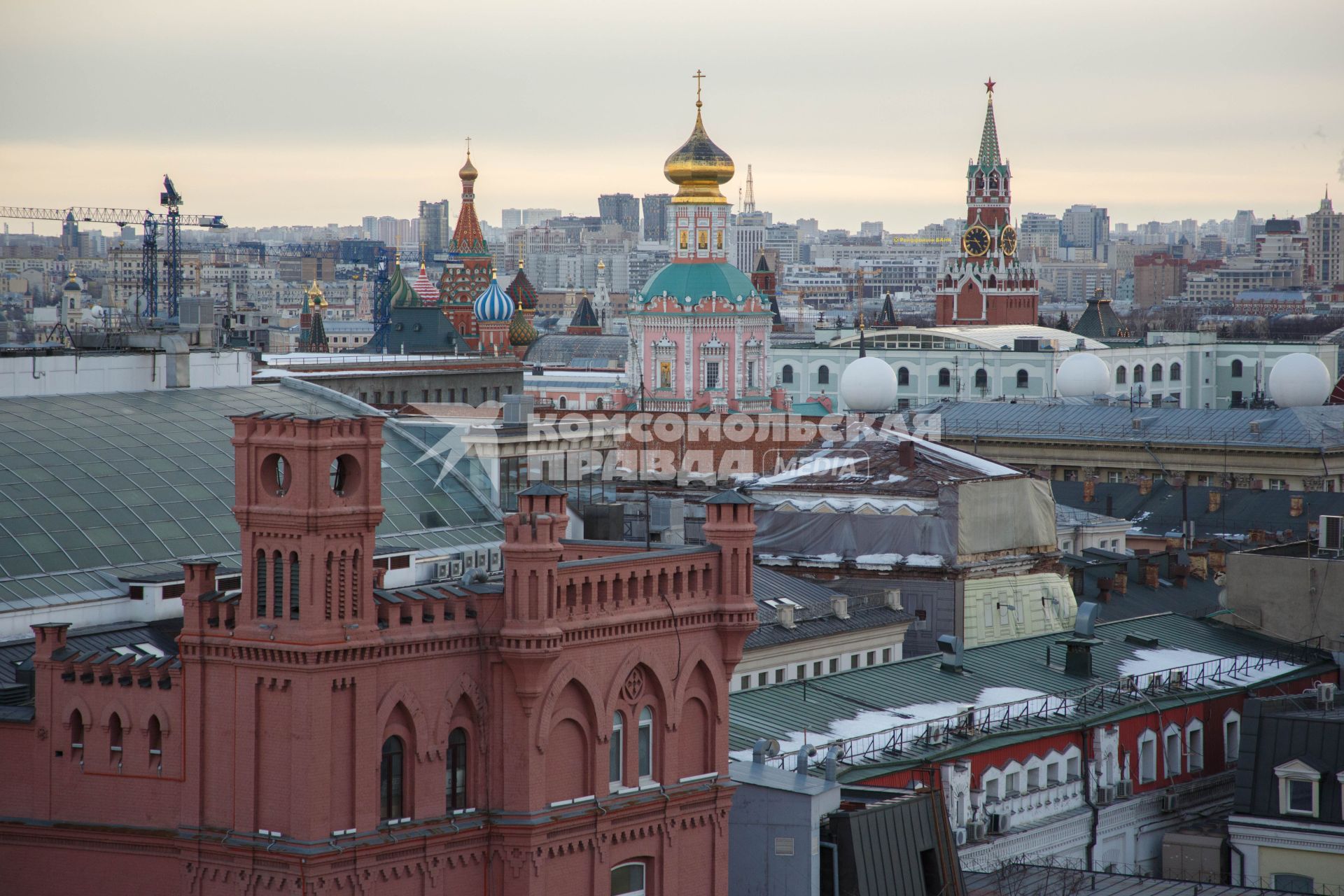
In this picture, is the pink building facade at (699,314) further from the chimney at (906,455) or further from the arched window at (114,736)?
the arched window at (114,736)

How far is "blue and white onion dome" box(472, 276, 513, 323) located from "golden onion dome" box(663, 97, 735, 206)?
4716cm

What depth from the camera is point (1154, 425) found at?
96.9 metres

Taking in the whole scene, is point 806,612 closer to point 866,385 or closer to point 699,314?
point 866,385

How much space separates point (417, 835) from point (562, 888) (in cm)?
234

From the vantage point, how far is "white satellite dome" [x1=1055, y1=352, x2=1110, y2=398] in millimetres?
112062

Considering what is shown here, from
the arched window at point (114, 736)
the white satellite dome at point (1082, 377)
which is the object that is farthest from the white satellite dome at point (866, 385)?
the arched window at point (114, 736)

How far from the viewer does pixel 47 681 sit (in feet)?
96.5

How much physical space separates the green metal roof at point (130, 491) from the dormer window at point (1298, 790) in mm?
15025

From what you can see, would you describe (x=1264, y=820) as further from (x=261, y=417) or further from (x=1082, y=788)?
(x=261, y=417)

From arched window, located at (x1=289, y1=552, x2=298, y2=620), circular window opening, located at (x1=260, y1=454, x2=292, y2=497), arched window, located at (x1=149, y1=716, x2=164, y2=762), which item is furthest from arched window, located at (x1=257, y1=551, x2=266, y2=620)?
arched window, located at (x1=149, y1=716, x2=164, y2=762)

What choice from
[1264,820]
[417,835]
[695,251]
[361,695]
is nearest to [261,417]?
[361,695]

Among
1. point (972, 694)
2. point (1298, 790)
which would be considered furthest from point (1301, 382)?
point (1298, 790)

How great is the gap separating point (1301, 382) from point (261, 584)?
8147 centimetres

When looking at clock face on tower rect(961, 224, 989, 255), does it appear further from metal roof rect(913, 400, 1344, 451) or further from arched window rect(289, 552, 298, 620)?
arched window rect(289, 552, 298, 620)
